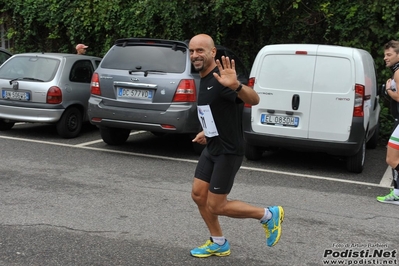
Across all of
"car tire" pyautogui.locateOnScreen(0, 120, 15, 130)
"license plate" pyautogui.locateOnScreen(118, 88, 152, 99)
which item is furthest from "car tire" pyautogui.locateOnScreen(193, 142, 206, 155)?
"car tire" pyautogui.locateOnScreen(0, 120, 15, 130)

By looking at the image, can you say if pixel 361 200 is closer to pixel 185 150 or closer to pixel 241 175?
pixel 241 175

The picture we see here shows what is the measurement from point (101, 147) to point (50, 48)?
6.92 m

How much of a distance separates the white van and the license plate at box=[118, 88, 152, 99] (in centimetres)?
148

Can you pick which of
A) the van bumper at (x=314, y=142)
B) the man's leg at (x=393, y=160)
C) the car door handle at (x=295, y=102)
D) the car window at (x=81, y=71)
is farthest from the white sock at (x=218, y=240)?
the car window at (x=81, y=71)

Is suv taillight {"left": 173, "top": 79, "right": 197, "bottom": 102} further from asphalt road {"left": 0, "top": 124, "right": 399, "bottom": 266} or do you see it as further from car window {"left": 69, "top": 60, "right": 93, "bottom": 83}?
car window {"left": 69, "top": 60, "right": 93, "bottom": 83}

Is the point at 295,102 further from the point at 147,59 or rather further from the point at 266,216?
the point at 266,216

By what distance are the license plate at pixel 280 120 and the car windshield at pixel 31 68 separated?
3.92m

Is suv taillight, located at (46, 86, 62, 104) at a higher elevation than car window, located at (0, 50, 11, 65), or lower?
lower

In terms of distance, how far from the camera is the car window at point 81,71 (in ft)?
33.9

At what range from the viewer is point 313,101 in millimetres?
7957

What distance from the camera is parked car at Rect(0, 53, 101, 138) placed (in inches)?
384

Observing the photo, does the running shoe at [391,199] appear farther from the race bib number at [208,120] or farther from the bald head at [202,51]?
the bald head at [202,51]

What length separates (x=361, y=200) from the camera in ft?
22.3

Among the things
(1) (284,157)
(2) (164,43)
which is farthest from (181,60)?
(1) (284,157)
